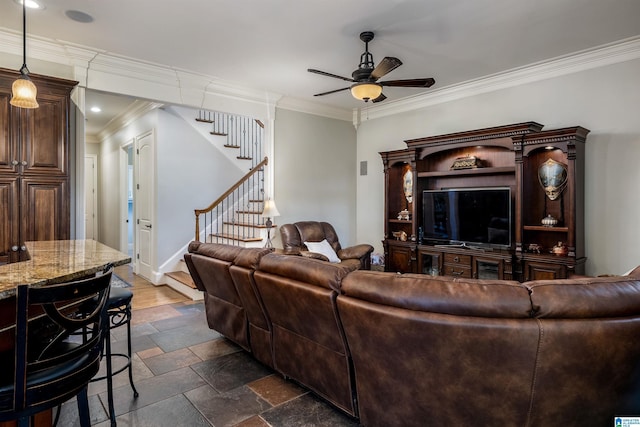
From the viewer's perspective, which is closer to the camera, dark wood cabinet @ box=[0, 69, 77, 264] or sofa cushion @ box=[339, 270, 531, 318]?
sofa cushion @ box=[339, 270, 531, 318]

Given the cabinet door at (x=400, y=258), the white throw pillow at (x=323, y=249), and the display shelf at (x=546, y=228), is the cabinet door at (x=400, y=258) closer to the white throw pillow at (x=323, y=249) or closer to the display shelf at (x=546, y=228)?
the white throw pillow at (x=323, y=249)

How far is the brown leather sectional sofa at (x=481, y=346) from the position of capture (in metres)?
1.40

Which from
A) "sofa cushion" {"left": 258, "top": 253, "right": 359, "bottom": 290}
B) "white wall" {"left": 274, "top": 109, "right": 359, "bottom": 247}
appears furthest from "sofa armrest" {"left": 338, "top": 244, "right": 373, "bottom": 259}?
"sofa cushion" {"left": 258, "top": 253, "right": 359, "bottom": 290}

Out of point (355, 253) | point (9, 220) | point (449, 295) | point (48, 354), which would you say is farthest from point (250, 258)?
point (355, 253)

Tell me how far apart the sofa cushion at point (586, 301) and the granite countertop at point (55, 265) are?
200cm

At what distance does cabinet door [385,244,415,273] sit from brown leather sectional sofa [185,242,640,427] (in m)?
3.36

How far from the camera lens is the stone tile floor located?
2131 mm

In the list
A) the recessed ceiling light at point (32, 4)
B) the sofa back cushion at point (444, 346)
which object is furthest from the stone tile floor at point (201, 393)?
the recessed ceiling light at point (32, 4)

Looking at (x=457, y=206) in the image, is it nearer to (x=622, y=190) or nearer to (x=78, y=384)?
(x=622, y=190)

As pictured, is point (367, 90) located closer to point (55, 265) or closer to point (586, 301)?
point (586, 301)

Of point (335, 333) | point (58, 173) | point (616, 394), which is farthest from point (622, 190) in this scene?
point (58, 173)

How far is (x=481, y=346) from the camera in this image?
145 cm

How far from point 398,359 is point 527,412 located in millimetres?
545

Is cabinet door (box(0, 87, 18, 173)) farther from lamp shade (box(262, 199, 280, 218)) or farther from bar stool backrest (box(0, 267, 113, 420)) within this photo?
lamp shade (box(262, 199, 280, 218))
